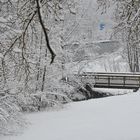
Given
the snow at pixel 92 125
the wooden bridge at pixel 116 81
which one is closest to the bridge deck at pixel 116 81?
the wooden bridge at pixel 116 81

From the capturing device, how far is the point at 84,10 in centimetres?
3145

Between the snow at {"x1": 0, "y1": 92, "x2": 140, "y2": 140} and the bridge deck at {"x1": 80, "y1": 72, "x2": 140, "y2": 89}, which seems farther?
the bridge deck at {"x1": 80, "y1": 72, "x2": 140, "y2": 89}

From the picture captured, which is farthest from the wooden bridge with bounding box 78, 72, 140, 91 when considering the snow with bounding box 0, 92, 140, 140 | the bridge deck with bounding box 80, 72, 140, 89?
the snow with bounding box 0, 92, 140, 140

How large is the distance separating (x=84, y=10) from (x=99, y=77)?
210 inches

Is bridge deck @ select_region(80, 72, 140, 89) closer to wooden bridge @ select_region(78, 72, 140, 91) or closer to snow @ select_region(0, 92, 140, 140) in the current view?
wooden bridge @ select_region(78, 72, 140, 91)

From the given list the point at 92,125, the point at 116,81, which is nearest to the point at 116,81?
the point at 116,81

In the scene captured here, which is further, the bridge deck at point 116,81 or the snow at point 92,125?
the bridge deck at point 116,81

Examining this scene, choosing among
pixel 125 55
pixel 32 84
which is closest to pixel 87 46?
pixel 32 84

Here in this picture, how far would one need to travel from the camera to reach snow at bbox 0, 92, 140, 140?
1169cm

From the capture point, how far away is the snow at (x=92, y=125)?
1169 centimetres

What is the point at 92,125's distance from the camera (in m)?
13.2

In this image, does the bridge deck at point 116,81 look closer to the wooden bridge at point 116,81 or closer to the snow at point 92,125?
the wooden bridge at point 116,81

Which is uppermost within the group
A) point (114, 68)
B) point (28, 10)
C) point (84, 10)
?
point (84, 10)

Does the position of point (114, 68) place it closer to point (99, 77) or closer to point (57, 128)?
point (99, 77)
